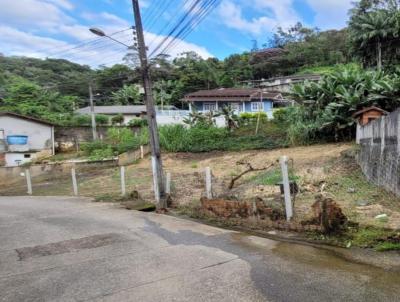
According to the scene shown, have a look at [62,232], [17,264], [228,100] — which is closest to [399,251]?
[17,264]

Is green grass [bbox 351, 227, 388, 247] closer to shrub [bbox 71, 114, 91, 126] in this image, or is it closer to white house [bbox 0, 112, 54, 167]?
white house [bbox 0, 112, 54, 167]

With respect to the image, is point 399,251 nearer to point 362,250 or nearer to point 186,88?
point 362,250

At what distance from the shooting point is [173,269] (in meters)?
5.46

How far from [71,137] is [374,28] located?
2863 cm

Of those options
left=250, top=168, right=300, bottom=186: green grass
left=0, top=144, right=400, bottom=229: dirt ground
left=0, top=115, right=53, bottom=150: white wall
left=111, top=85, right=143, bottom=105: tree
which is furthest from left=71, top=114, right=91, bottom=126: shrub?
left=250, top=168, right=300, bottom=186: green grass

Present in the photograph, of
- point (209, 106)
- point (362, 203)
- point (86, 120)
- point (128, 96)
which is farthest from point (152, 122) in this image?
point (128, 96)

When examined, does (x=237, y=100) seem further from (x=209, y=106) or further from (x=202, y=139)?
(x=202, y=139)

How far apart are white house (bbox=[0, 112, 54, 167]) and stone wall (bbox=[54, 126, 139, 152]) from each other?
1.10 m

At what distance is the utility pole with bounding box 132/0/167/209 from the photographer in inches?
483

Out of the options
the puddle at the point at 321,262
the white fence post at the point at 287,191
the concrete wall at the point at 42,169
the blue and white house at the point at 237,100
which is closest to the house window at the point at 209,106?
the blue and white house at the point at 237,100

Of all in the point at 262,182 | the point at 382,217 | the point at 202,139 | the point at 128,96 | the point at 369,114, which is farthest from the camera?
the point at 128,96

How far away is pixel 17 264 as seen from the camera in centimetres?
614

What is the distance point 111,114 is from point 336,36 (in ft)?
140

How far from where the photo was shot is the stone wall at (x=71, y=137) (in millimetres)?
37438
